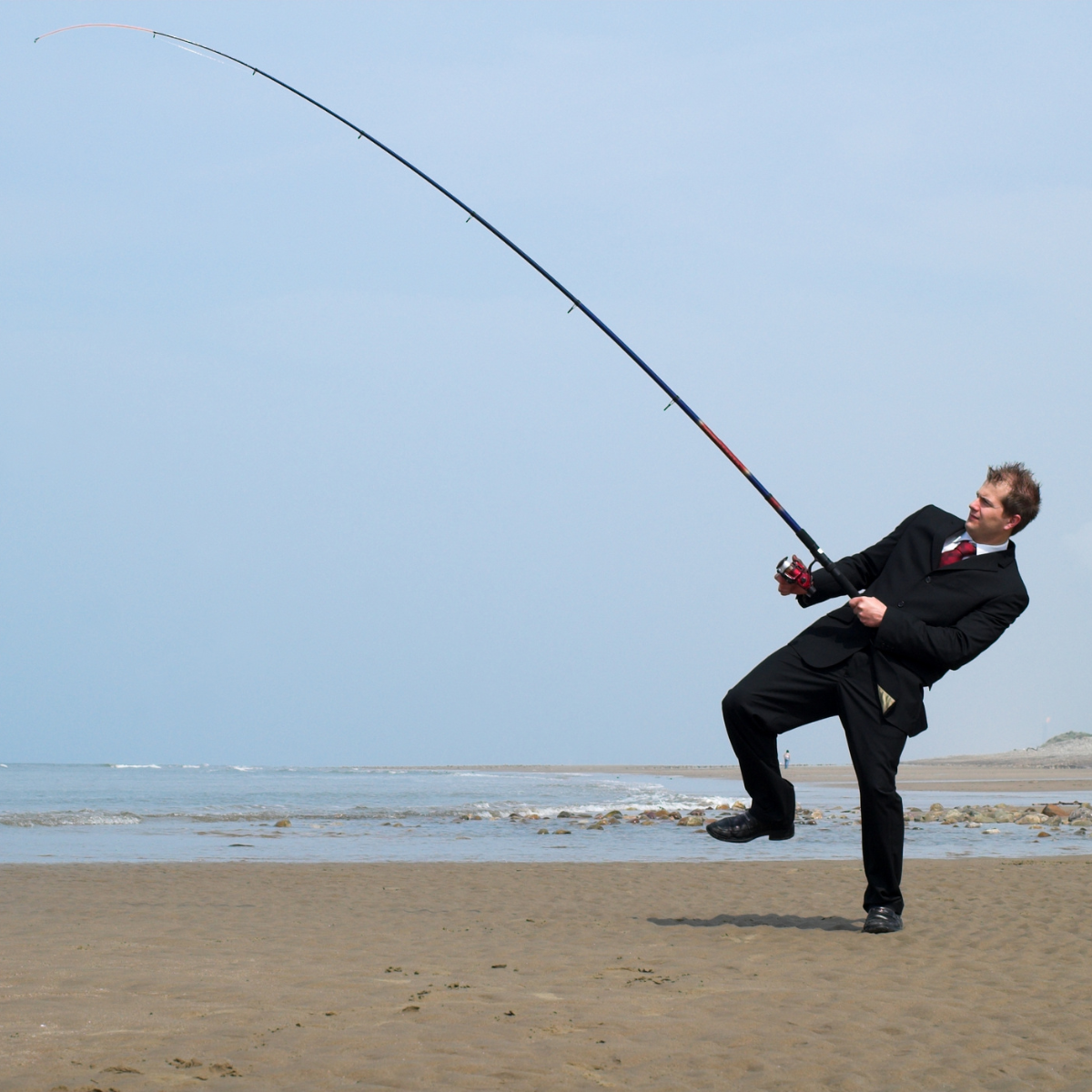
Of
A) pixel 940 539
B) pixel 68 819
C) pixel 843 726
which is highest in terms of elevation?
pixel 940 539

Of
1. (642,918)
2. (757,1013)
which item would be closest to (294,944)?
(642,918)

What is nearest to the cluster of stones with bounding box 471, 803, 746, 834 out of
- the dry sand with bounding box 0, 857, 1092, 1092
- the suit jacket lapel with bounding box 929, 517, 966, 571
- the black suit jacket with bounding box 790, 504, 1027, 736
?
the dry sand with bounding box 0, 857, 1092, 1092

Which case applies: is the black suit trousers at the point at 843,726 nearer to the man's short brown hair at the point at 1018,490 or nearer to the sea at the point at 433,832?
the man's short brown hair at the point at 1018,490

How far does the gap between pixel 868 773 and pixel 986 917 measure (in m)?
1.86

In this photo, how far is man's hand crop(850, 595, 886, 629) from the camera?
5.19 meters

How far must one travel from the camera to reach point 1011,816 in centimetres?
1795

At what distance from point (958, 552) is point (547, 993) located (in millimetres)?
2688

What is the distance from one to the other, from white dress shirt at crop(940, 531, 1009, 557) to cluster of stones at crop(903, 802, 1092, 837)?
39.1ft

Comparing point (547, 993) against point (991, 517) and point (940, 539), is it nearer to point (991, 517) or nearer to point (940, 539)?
point (940, 539)

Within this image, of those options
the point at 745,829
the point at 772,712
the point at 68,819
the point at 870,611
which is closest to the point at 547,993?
the point at 745,829

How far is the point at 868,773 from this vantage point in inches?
213

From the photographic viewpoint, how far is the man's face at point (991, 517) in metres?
5.25

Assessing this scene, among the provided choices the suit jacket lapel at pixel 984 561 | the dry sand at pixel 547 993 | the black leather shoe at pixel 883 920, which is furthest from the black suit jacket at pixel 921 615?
the dry sand at pixel 547 993

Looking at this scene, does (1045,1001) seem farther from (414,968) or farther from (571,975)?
(414,968)
